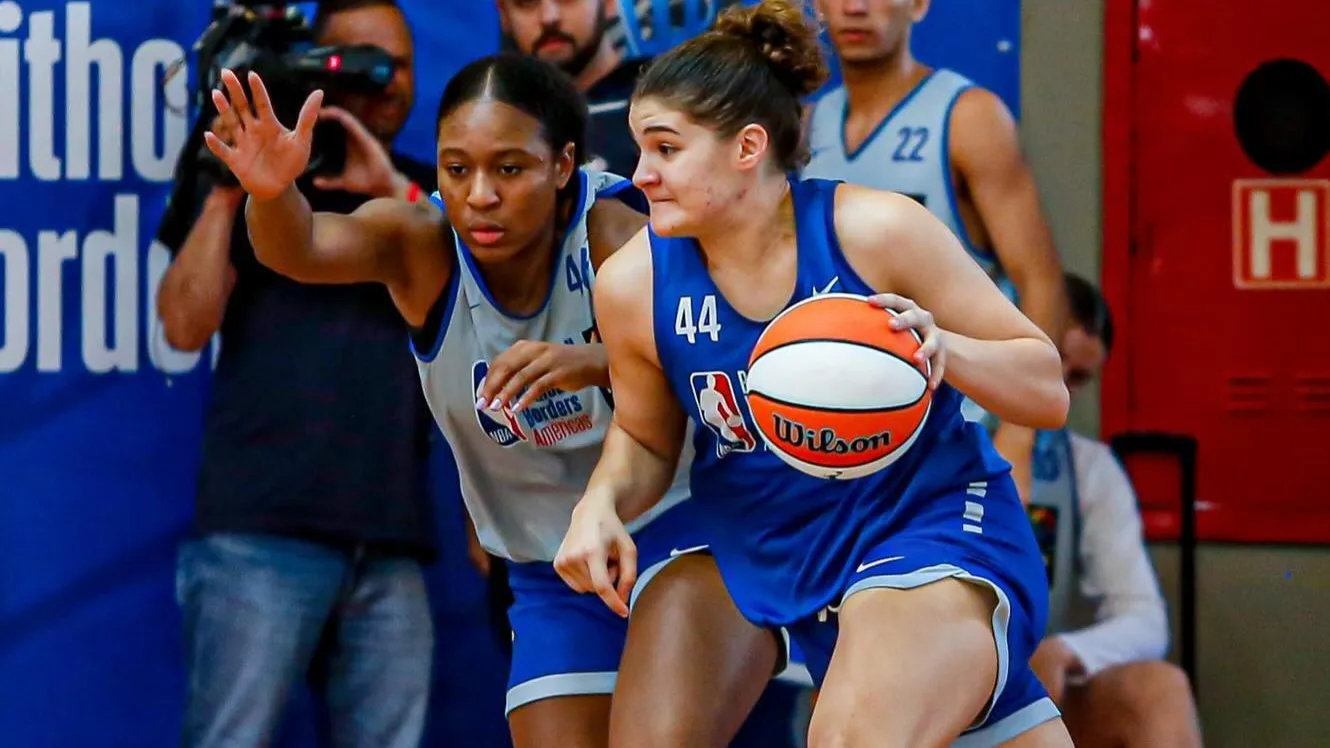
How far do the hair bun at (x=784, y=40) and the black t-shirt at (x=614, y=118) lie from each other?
131cm

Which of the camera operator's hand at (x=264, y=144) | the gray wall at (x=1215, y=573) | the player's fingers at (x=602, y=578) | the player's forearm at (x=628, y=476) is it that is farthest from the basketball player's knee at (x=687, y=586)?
the gray wall at (x=1215, y=573)

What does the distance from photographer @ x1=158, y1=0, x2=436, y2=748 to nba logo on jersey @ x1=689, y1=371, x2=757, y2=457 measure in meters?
1.38

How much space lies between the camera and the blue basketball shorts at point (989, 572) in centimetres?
259

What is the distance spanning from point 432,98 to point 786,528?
1.83 m

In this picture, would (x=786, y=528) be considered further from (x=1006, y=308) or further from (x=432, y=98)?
(x=432, y=98)

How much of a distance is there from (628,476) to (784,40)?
77 centimetres

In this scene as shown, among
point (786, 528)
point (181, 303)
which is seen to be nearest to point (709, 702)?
point (786, 528)

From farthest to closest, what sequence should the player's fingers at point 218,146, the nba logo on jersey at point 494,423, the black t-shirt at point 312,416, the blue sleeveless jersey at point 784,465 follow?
the black t-shirt at point 312,416
the nba logo on jersey at point 494,423
the player's fingers at point 218,146
the blue sleeveless jersey at point 784,465

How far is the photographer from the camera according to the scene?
153 inches

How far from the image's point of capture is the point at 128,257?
4195mm

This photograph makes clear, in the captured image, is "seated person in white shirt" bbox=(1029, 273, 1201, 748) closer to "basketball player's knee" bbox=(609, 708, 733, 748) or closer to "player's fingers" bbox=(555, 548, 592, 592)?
"basketball player's knee" bbox=(609, 708, 733, 748)

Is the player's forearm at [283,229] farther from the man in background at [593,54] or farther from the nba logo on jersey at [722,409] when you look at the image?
the man in background at [593,54]

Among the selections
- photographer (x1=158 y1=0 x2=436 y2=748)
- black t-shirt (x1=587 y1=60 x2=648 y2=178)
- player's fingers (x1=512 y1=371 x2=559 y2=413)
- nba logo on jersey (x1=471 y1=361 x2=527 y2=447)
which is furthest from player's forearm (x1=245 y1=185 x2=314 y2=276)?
black t-shirt (x1=587 y1=60 x2=648 y2=178)

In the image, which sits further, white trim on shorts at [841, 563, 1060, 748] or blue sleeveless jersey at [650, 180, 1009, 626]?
blue sleeveless jersey at [650, 180, 1009, 626]
